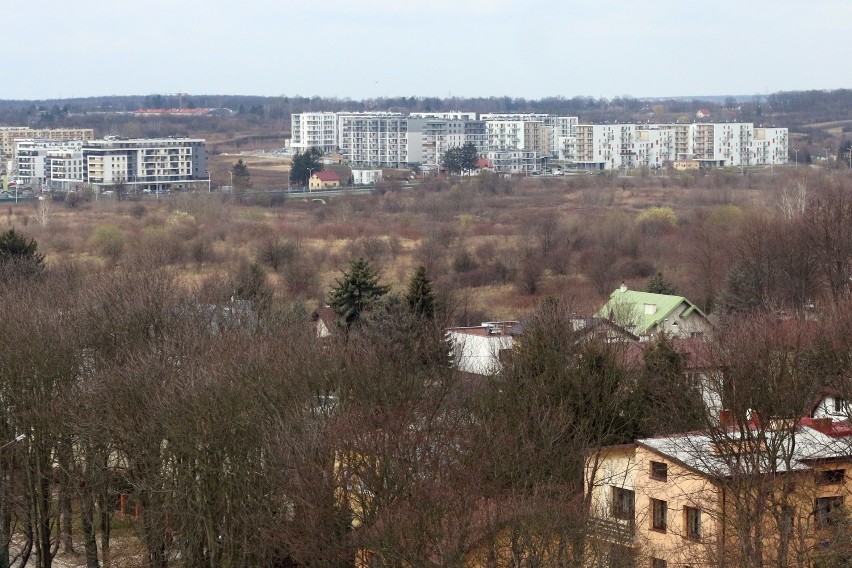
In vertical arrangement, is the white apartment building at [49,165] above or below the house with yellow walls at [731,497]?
above

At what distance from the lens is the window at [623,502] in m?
19.8

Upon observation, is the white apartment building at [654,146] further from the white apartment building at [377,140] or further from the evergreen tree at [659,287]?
the evergreen tree at [659,287]

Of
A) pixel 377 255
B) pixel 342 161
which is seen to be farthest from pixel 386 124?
pixel 377 255

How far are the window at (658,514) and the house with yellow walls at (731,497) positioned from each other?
13 millimetres

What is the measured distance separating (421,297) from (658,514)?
48.0 ft

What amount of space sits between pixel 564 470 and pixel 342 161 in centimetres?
12562

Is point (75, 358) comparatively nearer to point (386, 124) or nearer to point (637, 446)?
point (637, 446)

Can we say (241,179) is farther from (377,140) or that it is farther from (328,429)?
(328,429)

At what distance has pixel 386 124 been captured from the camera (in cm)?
14338

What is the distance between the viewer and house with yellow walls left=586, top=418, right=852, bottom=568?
55.9ft

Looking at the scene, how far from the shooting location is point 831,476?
19.0 m

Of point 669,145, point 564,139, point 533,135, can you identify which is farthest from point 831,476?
Result: point 533,135

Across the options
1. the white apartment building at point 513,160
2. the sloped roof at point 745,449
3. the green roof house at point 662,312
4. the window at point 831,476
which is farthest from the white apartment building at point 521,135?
the window at point 831,476

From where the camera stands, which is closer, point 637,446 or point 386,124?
point 637,446
